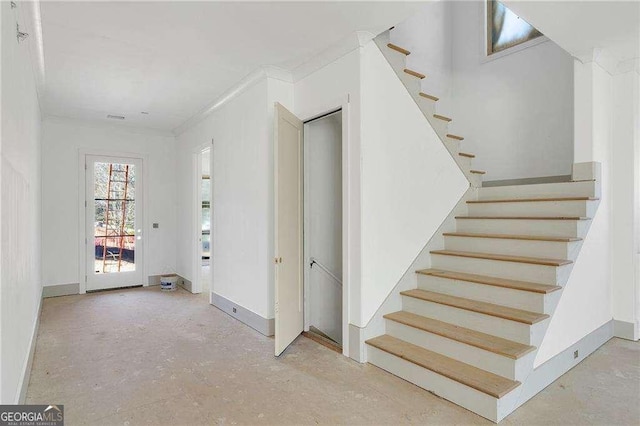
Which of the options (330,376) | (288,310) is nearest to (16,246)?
(288,310)

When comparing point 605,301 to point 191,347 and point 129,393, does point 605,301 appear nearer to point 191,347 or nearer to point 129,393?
point 191,347

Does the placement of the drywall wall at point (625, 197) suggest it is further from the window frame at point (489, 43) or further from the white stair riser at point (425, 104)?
the white stair riser at point (425, 104)

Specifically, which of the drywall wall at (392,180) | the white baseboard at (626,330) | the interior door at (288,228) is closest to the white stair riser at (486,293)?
the drywall wall at (392,180)

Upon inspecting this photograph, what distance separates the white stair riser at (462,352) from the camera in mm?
2293

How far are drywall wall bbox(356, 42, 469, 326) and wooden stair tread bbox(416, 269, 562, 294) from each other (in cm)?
27

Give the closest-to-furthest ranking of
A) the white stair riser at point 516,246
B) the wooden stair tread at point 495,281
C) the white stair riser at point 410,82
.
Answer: the wooden stair tread at point 495,281 < the white stair riser at point 516,246 < the white stair riser at point 410,82

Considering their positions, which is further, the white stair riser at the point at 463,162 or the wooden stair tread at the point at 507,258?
the white stair riser at the point at 463,162

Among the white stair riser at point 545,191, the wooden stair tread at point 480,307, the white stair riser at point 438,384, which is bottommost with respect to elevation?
the white stair riser at point 438,384

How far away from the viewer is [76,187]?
18.4ft

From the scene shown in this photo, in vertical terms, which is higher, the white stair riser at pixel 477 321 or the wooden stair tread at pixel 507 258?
the wooden stair tread at pixel 507 258

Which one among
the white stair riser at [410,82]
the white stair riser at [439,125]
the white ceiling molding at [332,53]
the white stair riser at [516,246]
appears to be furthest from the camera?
the white stair riser at [439,125]

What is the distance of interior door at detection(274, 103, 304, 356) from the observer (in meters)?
3.08

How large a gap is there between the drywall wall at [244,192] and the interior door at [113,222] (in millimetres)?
1588

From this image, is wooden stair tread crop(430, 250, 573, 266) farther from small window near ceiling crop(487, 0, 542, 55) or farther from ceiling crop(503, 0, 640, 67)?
small window near ceiling crop(487, 0, 542, 55)
